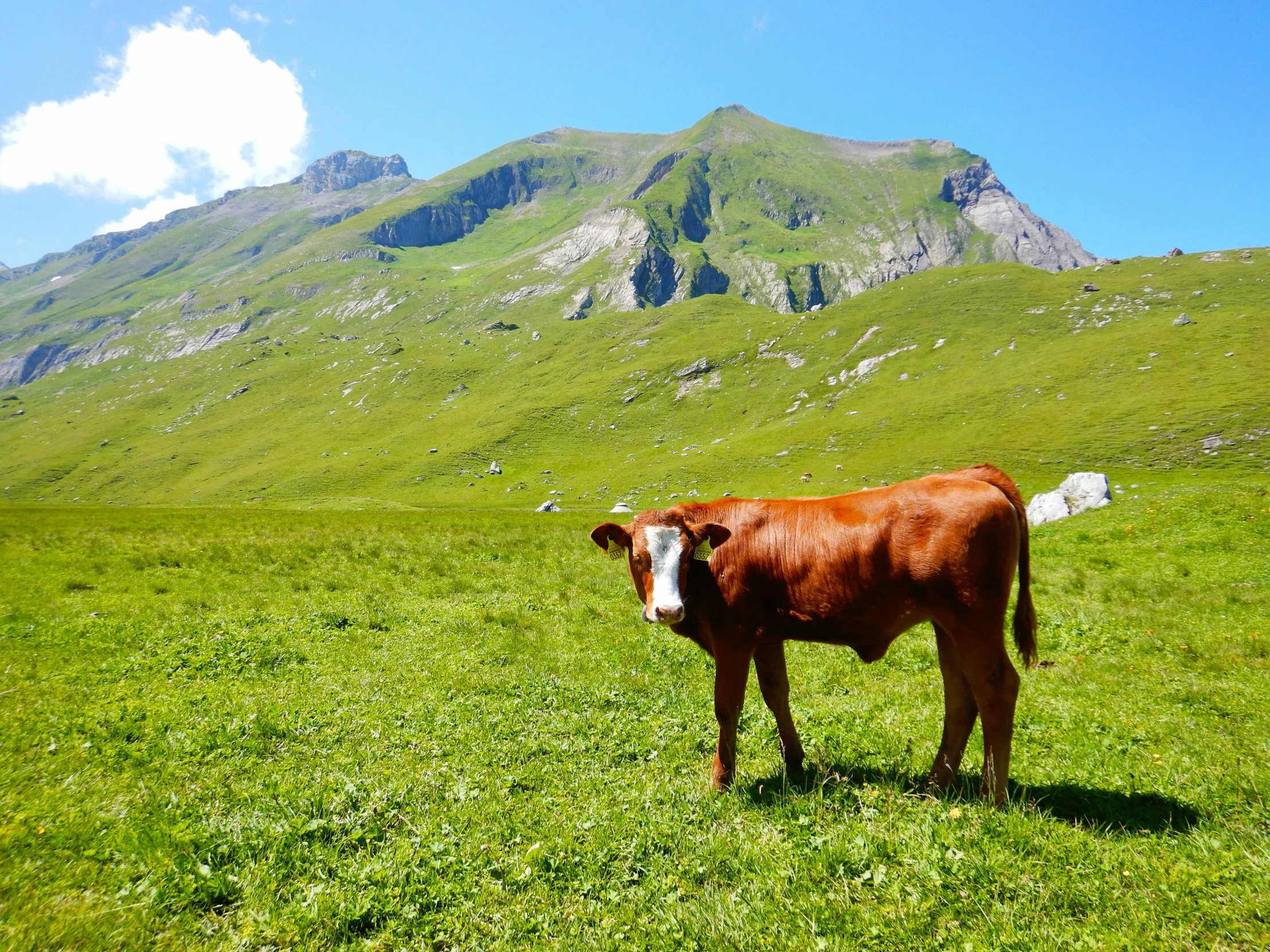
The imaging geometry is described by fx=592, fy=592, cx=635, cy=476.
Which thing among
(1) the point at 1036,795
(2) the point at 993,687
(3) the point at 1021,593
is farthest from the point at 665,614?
(1) the point at 1036,795

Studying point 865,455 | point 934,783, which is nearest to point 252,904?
point 934,783

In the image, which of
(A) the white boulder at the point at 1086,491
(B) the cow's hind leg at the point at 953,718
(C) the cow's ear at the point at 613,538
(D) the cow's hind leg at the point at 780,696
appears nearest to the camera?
(B) the cow's hind leg at the point at 953,718

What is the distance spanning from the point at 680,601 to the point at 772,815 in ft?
8.46

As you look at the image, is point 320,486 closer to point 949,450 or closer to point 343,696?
point 949,450

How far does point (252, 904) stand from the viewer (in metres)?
5.63

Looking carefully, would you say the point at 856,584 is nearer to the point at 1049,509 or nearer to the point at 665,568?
the point at 665,568

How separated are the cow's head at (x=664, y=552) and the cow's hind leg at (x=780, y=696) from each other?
1552 mm

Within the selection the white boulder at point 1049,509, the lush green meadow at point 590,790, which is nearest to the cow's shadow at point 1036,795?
the lush green meadow at point 590,790

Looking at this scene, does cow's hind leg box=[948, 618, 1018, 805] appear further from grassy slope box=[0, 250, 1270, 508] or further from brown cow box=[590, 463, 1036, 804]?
grassy slope box=[0, 250, 1270, 508]

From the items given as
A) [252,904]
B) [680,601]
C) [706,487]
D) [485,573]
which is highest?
[680,601]

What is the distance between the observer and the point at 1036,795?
272 inches

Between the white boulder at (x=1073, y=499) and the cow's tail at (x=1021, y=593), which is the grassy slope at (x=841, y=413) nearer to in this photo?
the white boulder at (x=1073, y=499)

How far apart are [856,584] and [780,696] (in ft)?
6.51

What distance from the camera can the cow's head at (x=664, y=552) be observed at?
23.6ft
